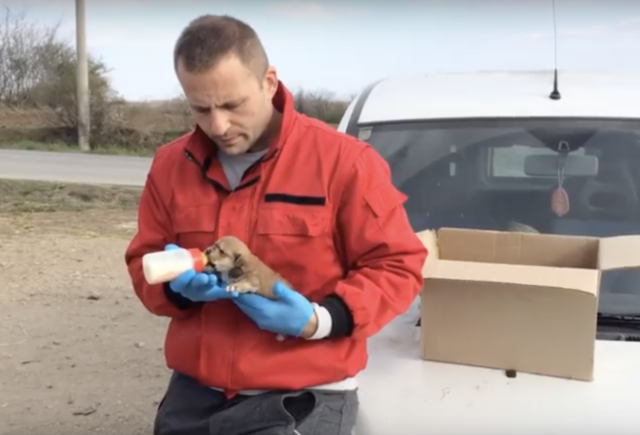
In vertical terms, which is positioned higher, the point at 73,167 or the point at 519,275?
the point at 519,275

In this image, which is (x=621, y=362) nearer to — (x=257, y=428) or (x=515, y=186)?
→ (x=257, y=428)

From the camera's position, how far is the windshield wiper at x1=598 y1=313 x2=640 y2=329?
2.77 m

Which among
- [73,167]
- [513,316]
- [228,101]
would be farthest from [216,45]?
[73,167]

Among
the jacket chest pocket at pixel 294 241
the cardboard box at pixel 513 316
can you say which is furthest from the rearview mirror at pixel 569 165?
the jacket chest pocket at pixel 294 241

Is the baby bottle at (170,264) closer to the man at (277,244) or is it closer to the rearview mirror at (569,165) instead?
the man at (277,244)

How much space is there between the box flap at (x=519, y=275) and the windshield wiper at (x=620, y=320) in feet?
1.01

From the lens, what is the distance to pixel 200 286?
85.7 inches

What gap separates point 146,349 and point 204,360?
3.67 meters

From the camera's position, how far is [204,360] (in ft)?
7.69

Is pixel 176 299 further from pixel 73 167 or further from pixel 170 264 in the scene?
pixel 73 167

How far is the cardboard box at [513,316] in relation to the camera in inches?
93.0

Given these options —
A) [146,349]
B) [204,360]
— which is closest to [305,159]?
[204,360]

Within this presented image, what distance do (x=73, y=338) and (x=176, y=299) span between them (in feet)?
13.0

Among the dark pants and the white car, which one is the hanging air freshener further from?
the dark pants
